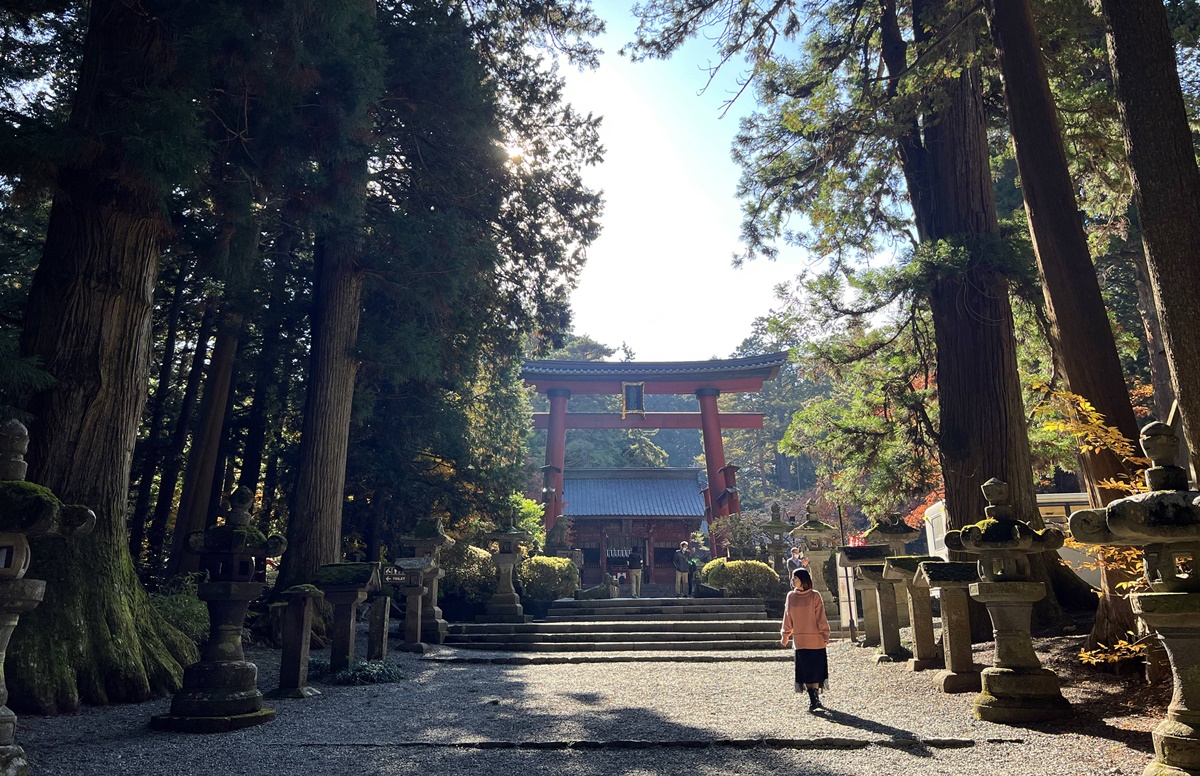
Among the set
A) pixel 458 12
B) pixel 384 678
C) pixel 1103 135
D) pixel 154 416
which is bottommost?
pixel 384 678

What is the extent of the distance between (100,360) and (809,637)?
6.53 m

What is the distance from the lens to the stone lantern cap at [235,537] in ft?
18.1

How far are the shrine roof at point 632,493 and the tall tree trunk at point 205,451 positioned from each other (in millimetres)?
16466

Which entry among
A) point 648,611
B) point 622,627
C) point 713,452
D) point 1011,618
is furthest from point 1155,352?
point 713,452

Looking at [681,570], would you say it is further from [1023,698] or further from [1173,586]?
[1173,586]

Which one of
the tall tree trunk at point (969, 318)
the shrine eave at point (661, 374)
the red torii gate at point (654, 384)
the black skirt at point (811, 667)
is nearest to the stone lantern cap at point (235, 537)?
the black skirt at point (811, 667)

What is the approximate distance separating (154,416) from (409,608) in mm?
6239

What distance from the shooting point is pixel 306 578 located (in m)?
9.80

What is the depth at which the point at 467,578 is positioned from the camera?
13.9 m

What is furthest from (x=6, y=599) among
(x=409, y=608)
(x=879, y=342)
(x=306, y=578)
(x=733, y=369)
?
(x=733, y=369)

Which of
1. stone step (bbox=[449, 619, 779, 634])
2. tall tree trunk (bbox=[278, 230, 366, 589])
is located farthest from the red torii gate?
tall tree trunk (bbox=[278, 230, 366, 589])

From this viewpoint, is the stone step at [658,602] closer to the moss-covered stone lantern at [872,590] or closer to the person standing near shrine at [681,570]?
the person standing near shrine at [681,570]

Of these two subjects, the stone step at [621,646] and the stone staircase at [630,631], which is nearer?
the stone step at [621,646]

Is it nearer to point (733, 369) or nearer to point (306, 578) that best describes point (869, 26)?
point (306, 578)
